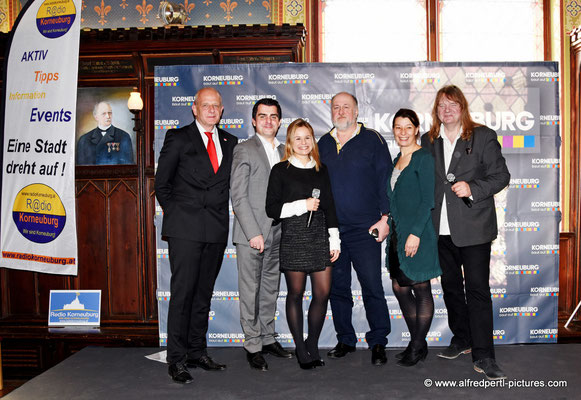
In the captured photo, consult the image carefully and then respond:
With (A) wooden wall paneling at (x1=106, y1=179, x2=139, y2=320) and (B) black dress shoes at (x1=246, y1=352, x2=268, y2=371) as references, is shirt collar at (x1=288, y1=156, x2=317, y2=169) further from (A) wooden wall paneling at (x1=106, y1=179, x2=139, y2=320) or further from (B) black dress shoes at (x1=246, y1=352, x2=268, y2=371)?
(A) wooden wall paneling at (x1=106, y1=179, x2=139, y2=320)

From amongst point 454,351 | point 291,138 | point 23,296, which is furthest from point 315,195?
point 23,296

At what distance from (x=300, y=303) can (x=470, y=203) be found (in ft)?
3.64

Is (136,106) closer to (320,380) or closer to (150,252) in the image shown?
(150,252)

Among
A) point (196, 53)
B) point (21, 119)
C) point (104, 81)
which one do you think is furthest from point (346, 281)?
point (104, 81)

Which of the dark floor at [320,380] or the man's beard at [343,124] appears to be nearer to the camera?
the dark floor at [320,380]

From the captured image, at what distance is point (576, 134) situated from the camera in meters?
4.40

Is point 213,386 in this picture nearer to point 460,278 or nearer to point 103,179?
point 460,278

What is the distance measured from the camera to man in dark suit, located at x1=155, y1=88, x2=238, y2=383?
8.65 feet

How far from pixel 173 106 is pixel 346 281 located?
175 cm

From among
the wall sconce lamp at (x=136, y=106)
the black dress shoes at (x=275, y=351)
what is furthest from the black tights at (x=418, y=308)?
the wall sconce lamp at (x=136, y=106)

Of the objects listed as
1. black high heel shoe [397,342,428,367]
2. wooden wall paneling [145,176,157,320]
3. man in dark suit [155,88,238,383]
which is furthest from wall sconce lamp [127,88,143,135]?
black high heel shoe [397,342,428,367]

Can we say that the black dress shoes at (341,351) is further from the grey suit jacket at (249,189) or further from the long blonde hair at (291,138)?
the long blonde hair at (291,138)

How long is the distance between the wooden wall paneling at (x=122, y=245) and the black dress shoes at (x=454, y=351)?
310 centimetres

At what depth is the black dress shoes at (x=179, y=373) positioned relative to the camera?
2591mm
